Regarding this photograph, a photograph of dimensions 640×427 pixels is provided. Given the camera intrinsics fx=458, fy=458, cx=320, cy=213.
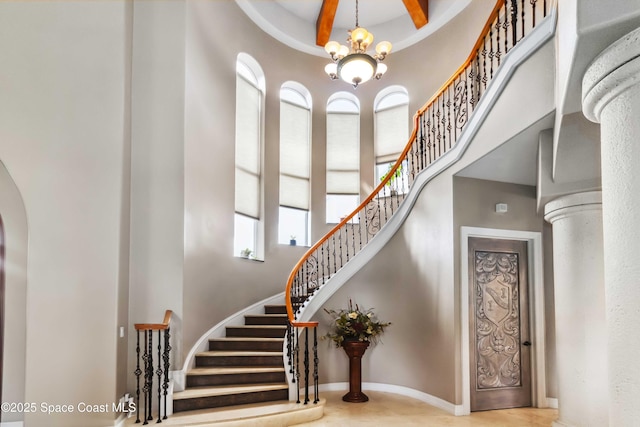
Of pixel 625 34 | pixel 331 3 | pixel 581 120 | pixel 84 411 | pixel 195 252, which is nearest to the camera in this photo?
pixel 625 34

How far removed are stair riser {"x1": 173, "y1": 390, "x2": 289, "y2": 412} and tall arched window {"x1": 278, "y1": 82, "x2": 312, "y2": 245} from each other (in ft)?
10.9

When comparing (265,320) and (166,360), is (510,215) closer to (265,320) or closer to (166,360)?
(265,320)

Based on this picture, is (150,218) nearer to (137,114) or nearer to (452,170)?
(137,114)

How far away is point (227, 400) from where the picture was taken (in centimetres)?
513

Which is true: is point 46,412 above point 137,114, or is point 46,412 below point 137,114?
below

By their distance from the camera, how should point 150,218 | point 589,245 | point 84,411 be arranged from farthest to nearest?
point 150,218, point 84,411, point 589,245

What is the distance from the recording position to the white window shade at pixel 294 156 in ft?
27.6

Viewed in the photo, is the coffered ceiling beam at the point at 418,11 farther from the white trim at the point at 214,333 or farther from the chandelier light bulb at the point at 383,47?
the white trim at the point at 214,333

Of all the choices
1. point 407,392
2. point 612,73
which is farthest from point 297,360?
point 612,73

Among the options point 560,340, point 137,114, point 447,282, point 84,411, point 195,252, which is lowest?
point 84,411

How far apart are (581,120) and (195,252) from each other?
4.47 metres

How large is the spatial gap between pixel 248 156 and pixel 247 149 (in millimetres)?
119

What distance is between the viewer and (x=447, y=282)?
568cm

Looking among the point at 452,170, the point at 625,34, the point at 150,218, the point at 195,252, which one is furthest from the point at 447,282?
the point at 625,34
